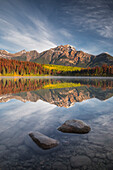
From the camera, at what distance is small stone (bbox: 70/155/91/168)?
4828 mm

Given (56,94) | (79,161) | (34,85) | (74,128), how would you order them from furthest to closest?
(34,85)
(56,94)
(74,128)
(79,161)

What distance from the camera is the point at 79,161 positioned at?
5.00 metres

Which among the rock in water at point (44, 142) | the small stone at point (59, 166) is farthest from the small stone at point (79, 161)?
the rock in water at point (44, 142)

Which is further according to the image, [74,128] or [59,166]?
[74,128]

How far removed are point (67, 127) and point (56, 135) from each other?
1.06 metres

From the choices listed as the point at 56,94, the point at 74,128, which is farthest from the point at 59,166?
the point at 56,94

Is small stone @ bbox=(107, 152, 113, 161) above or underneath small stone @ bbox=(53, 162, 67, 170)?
above

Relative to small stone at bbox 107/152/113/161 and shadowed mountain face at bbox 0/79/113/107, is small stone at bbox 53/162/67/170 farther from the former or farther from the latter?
shadowed mountain face at bbox 0/79/113/107

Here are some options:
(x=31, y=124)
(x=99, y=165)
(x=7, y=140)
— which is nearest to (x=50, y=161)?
(x=99, y=165)

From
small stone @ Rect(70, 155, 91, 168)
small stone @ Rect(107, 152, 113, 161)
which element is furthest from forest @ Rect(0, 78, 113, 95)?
small stone @ Rect(107, 152, 113, 161)

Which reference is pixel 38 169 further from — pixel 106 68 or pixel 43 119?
pixel 106 68

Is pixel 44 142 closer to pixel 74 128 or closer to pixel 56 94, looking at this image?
pixel 74 128

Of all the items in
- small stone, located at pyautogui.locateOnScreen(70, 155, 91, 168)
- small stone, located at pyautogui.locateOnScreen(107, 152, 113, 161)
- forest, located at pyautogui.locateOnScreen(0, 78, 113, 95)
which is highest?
forest, located at pyautogui.locateOnScreen(0, 78, 113, 95)

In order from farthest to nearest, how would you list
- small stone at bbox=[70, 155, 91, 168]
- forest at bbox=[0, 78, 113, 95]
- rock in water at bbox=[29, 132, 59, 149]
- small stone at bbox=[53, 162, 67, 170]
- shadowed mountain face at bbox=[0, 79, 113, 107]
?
forest at bbox=[0, 78, 113, 95] → shadowed mountain face at bbox=[0, 79, 113, 107] → rock in water at bbox=[29, 132, 59, 149] → small stone at bbox=[70, 155, 91, 168] → small stone at bbox=[53, 162, 67, 170]
